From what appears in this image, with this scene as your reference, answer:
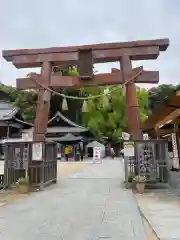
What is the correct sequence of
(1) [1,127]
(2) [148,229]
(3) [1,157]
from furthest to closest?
(3) [1,157]
(1) [1,127]
(2) [148,229]

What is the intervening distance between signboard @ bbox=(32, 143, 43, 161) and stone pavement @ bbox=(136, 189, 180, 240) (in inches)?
170

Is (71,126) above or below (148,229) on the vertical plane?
above

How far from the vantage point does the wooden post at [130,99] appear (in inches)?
544

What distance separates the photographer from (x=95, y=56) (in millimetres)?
14469

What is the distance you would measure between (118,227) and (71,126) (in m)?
39.0

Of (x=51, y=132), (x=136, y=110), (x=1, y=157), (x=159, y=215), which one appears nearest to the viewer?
(x=159, y=215)

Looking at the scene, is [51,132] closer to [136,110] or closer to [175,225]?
[136,110]

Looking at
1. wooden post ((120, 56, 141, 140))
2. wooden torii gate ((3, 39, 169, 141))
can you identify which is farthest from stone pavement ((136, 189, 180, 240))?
wooden torii gate ((3, 39, 169, 141))

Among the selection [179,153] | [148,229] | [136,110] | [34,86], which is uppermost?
[34,86]

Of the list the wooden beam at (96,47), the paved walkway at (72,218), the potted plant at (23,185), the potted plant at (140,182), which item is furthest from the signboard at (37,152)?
the wooden beam at (96,47)

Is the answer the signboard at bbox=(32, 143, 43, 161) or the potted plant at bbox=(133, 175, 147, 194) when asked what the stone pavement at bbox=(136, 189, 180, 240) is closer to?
the potted plant at bbox=(133, 175, 147, 194)

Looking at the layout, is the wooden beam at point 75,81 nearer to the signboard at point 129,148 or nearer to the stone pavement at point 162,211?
the signboard at point 129,148

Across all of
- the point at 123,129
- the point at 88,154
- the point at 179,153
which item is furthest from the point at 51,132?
the point at 179,153

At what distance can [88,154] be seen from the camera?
4697 centimetres
